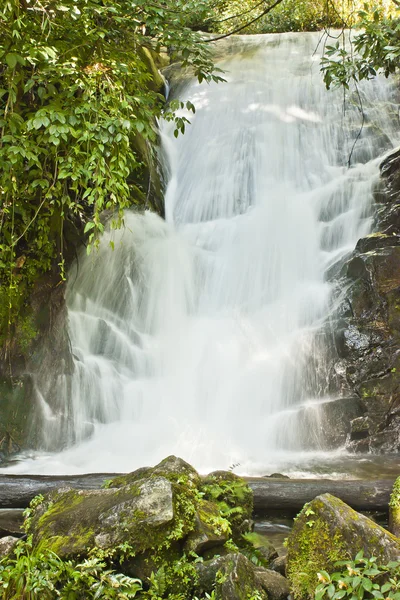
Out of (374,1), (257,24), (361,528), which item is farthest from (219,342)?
(257,24)

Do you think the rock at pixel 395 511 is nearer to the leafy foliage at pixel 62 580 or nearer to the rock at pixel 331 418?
the leafy foliage at pixel 62 580

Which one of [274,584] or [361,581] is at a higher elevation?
[361,581]

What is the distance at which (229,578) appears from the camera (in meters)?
2.79

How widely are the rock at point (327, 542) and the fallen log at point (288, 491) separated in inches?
49.1

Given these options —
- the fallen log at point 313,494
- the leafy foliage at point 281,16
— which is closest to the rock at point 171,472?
the fallen log at point 313,494

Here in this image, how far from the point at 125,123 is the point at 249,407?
4.33 metres

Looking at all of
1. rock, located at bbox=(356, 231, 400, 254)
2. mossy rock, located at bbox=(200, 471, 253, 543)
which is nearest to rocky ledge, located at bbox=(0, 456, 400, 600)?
mossy rock, located at bbox=(200, 471, 253, 543)

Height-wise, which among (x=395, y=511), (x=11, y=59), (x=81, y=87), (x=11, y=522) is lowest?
(x=11, y=522)

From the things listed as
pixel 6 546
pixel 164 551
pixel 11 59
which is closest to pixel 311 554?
pixel 164 551

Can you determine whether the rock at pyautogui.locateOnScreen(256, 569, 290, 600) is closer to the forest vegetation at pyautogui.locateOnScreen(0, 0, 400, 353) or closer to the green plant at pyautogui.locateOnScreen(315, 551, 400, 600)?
the green plant at pyautogui.locateOnScreen(315, 551, 400, 600)

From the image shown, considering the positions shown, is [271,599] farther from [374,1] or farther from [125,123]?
[374,1]

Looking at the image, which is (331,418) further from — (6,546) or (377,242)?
(6,546)

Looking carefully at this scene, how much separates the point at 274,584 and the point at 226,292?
6703mm

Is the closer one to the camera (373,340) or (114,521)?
(114,521)
